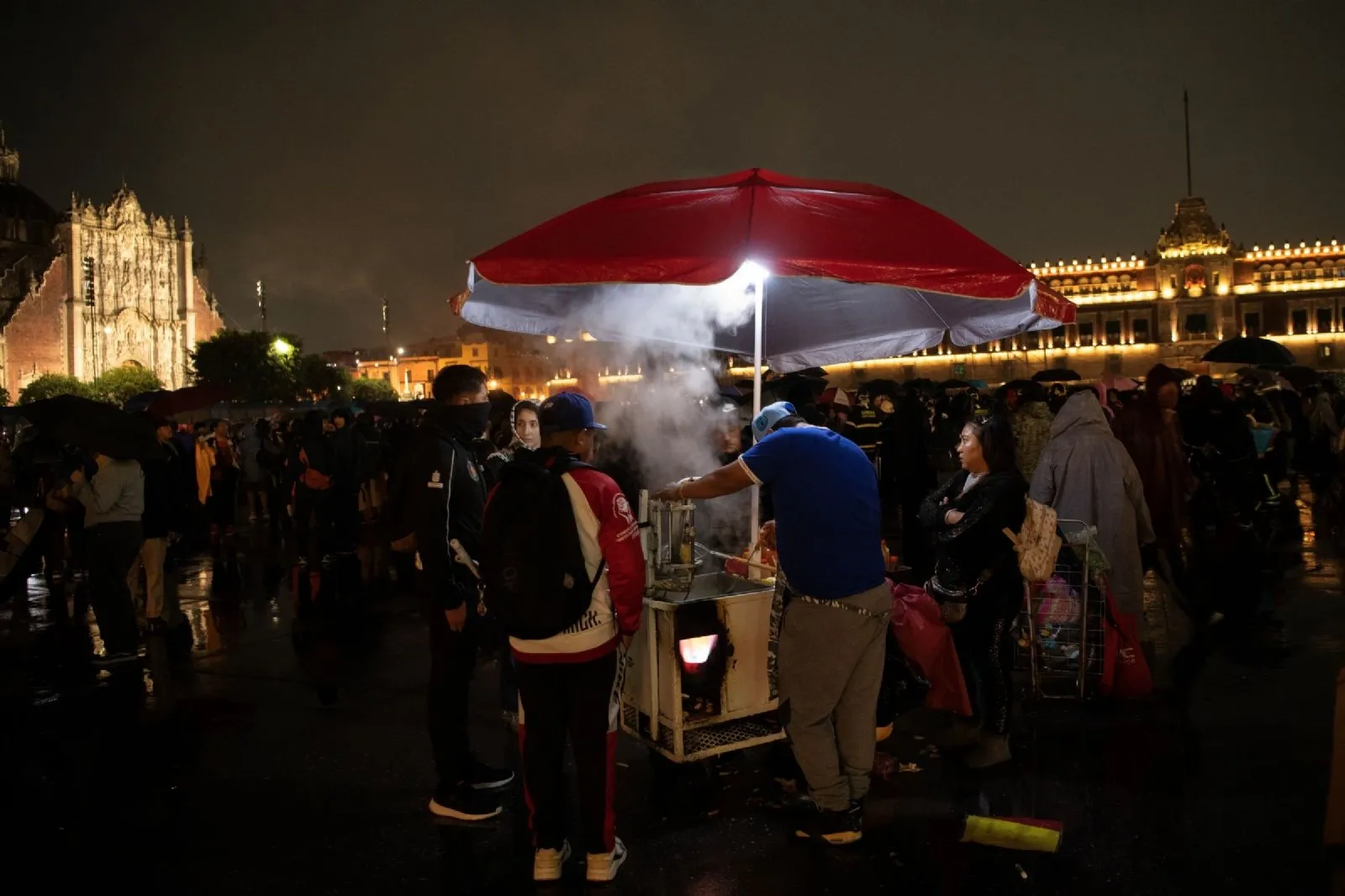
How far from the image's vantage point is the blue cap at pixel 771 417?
421 centimetres

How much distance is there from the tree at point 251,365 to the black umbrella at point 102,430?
58527mm

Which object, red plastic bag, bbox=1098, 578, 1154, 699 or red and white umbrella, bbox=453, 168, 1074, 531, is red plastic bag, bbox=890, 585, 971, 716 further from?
red plastic bag, bbox=1098, 578, 1154, 699

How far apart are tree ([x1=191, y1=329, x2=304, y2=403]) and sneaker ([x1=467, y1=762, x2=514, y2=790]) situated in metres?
62.5

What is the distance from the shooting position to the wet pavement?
12.4 feet

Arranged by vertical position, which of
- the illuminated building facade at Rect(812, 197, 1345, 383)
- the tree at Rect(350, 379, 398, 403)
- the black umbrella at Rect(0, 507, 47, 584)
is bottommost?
the black umbrella at Rect(0, 507, 47, 584)

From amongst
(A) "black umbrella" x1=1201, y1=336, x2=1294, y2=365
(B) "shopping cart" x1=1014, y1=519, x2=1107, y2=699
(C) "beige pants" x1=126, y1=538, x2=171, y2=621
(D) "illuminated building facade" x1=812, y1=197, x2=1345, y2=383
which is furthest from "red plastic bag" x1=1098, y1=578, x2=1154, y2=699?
(D) "illuminated building facade" x1=812, y1=197, x2=1345, y2=383

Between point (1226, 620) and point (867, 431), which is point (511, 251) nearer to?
point (1226, 620)

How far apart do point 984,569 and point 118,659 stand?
672 cm

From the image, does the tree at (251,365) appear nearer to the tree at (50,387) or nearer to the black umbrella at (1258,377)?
the tree at (50,387)

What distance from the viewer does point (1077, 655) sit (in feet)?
19.3

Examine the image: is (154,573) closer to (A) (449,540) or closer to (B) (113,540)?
(B) (113,540)

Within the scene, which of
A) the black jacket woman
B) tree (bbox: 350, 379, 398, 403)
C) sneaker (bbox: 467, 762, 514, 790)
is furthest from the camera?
tree (bbox: 350, 379, 398, 403)

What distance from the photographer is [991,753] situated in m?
4.85

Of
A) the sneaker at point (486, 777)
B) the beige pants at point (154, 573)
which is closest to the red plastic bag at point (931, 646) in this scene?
the sneaker at point (486, 777)
